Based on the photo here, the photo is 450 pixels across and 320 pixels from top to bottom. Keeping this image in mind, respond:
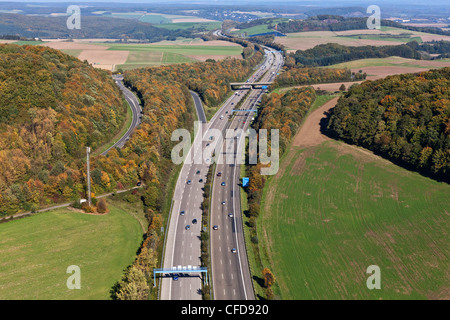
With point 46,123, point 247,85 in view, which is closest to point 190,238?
point 46,123

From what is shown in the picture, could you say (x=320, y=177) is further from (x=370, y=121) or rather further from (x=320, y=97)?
(x=320, y=97)

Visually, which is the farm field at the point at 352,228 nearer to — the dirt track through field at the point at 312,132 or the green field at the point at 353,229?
the green field at the point at 353,229

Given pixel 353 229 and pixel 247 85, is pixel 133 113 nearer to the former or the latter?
pixel 247 85

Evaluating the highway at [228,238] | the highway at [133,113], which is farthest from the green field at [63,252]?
the highway at [133,113]

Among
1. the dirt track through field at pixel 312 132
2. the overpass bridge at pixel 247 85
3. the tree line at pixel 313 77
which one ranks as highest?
the tree line at pixel 313 77

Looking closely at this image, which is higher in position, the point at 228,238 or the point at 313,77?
the point at 313,77

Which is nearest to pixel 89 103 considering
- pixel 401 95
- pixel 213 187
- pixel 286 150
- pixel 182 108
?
pixel 182 108

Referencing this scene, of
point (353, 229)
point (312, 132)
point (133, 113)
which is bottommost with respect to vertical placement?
point (353, 229)
